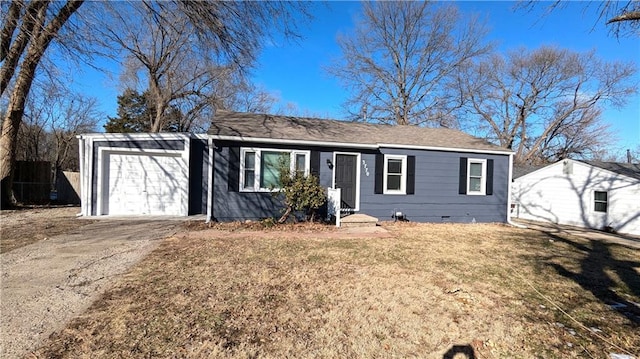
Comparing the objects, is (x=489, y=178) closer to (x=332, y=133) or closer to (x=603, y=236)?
(x=603, y=236)

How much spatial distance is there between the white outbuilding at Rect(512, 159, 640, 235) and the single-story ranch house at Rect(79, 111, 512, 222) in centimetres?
613

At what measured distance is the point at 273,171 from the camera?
9477 millimetres

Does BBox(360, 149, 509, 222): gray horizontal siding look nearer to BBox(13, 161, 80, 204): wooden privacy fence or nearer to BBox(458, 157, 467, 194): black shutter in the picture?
BBox(458, 157, 467, 194): black shutter

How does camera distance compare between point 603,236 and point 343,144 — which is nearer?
point 343,144

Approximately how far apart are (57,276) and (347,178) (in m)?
7.43

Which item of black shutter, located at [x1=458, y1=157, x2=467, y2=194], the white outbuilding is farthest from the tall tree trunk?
the white outbuilding

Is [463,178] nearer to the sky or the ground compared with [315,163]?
nearer to the ground

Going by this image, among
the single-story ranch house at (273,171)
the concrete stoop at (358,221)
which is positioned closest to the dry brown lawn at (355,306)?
the concrete stoop at (358,221)

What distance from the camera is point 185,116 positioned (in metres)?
→ 24.6

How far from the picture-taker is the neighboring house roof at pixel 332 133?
9.50m

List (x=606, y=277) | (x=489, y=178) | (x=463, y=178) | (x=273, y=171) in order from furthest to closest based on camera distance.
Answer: (x=489, y=178) < (x=463, y=178) < (x=273, y=171) < (x=606, y=277)

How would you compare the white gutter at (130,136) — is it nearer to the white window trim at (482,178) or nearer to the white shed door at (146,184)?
the white shed door at (146,184)

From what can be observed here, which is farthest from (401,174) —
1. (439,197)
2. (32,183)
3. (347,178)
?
(32,183)

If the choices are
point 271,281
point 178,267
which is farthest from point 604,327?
point 178,267
